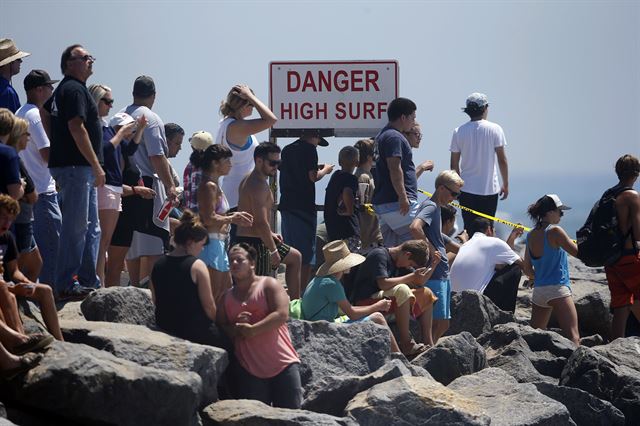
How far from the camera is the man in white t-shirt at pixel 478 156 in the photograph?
1605cm

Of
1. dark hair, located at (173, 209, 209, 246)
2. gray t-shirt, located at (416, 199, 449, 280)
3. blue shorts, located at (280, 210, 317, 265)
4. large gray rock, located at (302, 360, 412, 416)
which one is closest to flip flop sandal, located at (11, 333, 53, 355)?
dark hair, located at (173, 209, 209, 246)

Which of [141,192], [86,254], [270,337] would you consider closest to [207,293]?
[270,337]

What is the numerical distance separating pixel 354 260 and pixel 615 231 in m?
3.27

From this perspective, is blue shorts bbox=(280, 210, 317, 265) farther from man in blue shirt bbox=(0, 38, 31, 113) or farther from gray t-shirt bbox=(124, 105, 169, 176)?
man in blue shirt bbox=(0, 38, 31, 113)

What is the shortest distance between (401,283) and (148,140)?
2727 mm

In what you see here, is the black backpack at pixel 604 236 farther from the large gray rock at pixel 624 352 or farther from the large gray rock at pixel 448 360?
the large gray rock at pixel 448 360

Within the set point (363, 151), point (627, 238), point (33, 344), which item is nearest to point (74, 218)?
point (33, 344)

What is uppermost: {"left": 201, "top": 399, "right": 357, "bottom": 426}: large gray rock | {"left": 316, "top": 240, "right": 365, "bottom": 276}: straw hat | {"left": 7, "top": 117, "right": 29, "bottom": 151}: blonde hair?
{"left": 7, "top": 117, "right": 29, "bottom": 151}: blonde hair

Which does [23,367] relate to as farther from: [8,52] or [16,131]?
[8,52]

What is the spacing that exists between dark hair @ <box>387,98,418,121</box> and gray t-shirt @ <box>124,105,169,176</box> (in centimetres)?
245

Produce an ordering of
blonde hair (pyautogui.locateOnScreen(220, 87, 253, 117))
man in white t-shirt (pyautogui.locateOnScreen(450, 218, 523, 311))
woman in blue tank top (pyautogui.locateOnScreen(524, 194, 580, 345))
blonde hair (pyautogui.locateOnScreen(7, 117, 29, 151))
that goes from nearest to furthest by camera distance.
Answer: blonde hair (pyautogui.locateOnScreen(7, 117, 29, 151))
blonde hair (pyautogui.locateOnScreen(220, 87, 253, 117))
woman in blue tank top (pyautogui.locateOnScreen(524, 194, 580, 345))
man in white t-shirt (pyautogui.locateOnScreen(450, 218, 523, 311))

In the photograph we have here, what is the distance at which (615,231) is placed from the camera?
1453 centimetres

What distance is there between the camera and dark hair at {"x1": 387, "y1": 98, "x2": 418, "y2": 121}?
14438mm

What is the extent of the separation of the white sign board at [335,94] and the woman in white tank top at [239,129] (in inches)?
107
